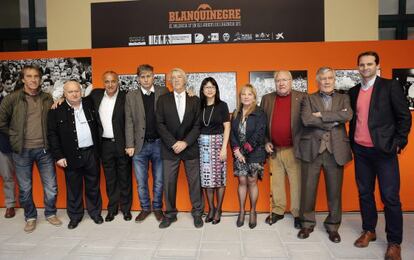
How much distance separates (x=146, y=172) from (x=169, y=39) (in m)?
2.32

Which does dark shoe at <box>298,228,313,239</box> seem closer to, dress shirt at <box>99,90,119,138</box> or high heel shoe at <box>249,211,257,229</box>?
high heel shoe at <box>249,211,257,229</box>

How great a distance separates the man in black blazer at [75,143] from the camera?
11.3 feet

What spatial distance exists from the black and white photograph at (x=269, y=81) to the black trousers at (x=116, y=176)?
1958mm

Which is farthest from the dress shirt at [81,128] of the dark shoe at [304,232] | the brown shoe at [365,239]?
the brown shoe at [365,239]

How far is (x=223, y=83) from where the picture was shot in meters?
4.00

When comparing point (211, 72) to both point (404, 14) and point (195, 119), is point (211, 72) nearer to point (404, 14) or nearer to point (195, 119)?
point (195, 119)

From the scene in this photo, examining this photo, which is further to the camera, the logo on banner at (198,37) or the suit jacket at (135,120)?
the logo on banner at (198,37)

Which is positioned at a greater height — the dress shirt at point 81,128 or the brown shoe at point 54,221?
the dress shirt at point 81,128

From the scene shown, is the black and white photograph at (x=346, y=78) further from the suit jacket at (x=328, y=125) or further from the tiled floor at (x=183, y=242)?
the tiled floor at (x=183, y=242)

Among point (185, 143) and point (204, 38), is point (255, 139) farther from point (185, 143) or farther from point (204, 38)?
point (204, 38)

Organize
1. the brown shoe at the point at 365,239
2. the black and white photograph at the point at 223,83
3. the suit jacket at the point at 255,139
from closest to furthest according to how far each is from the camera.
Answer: the brown shoe at the point at 365,239 → the suit jacket at the point at 255,139 → the black and white photograph at the point at 223,83

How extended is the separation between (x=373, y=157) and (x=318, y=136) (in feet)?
1.78

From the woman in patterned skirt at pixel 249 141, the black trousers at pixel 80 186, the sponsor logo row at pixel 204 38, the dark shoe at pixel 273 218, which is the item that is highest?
the sponsor logo row at pixel 204 38

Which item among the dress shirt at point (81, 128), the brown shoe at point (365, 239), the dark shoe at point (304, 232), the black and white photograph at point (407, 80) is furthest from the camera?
the black and white photograph at point (407, 80)
